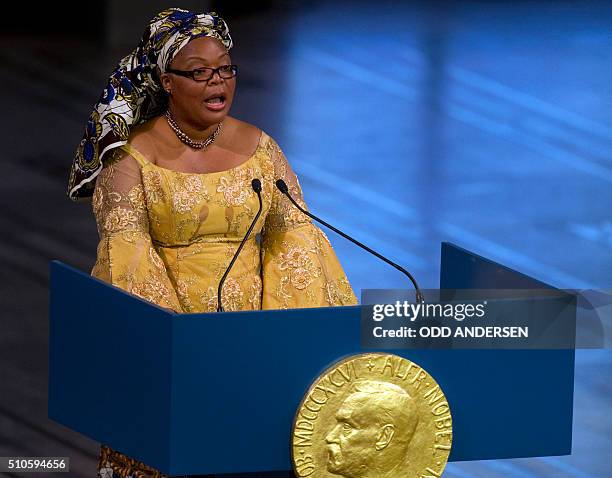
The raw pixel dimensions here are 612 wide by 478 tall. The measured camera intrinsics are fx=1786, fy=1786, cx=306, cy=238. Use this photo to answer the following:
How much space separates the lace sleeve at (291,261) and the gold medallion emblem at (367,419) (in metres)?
0.79

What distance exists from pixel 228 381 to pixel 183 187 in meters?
0.89

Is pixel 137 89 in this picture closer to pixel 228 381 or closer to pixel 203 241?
pixel 203 241

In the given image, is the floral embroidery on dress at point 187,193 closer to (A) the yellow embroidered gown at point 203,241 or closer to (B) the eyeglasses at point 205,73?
(A) the yellow embroidered gown at point 203,241

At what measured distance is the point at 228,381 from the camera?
4.05m

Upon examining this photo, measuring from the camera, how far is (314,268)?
5.00m

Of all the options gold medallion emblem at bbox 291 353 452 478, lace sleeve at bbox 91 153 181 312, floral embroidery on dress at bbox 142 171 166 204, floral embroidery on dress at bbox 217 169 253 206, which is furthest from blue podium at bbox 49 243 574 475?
floral embroidery on dress at bbox 217 169 253 206

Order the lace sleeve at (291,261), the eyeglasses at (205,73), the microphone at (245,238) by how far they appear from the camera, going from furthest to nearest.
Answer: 1. the lace sleeve at (291,261)
2. the eyeglasses at (205,73)
3. the microphone at (245,238)

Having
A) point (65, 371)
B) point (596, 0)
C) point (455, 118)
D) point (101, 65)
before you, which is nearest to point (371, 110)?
point (455, 118)

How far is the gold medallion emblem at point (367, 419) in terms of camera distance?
414 centimetres

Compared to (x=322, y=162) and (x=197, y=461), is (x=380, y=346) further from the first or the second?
(x=322, y=162)

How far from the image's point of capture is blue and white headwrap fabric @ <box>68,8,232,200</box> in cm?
478

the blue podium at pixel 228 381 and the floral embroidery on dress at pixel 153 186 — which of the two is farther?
the floral embroidery on dress at pixel 153 186

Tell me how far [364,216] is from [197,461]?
463 centimetres

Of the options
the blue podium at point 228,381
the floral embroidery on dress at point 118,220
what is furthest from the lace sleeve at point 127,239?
the blue podium at point 228,381
